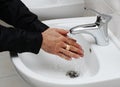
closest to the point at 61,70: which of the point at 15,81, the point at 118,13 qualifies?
the point at 118,13

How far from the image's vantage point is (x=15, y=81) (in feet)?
4.40

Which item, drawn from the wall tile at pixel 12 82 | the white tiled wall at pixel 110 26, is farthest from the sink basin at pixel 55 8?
the wall tile at pixel 12 82

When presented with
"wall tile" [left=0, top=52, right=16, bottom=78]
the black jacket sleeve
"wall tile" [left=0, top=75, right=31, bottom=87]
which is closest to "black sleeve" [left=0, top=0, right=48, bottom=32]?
the black jacket sleeve

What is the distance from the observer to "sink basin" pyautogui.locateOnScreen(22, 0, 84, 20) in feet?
3.76

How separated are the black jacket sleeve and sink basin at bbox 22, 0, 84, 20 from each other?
133 mm

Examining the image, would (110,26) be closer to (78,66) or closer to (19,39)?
(78,66)

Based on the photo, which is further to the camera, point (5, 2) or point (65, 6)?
point (65, 6)

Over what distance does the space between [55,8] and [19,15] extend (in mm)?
214

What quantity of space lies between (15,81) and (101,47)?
620 mm

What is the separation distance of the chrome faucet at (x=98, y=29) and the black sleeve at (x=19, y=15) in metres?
0.18

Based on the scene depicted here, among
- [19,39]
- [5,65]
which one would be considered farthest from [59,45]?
[5,65]

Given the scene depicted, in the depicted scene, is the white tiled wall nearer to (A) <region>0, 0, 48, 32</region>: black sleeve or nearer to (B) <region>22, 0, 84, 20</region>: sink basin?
(B) <region>22, 0, 84, 20</region>: sink basin

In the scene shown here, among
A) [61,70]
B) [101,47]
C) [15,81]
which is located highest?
[101,47]

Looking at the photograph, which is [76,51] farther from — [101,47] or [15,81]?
[15,81]
